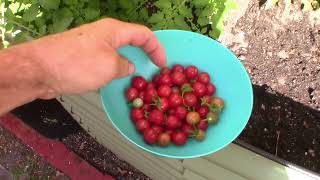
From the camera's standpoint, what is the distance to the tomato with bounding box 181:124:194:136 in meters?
1.46

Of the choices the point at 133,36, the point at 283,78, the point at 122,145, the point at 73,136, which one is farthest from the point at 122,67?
the point at 73,136

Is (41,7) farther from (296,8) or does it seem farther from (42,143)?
(296,8)

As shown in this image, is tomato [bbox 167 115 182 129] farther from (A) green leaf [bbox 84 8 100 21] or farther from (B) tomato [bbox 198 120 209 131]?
(A) green leaf [bbox 84 8 100 21]

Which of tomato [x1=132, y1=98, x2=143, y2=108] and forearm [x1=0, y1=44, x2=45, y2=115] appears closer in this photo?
forearm [x1=0, y1=44, x2=45, y2=115]

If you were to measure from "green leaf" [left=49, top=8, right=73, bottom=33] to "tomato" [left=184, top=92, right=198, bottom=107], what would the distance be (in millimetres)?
566

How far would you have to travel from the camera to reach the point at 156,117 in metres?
1.50

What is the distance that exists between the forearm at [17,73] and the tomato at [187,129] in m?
0.57

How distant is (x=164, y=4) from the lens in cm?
176

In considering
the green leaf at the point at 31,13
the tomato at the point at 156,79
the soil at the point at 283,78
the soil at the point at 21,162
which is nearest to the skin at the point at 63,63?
the tomato at the point at 156,79

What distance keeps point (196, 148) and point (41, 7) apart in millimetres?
913

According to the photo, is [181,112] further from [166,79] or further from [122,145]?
[122,145]

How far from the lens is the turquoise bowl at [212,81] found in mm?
1396

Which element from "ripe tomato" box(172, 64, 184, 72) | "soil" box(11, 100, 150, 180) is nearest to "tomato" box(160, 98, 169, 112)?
"ripe tomato" box(172, 64, 184, 72)

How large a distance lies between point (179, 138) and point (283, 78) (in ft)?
2.47
